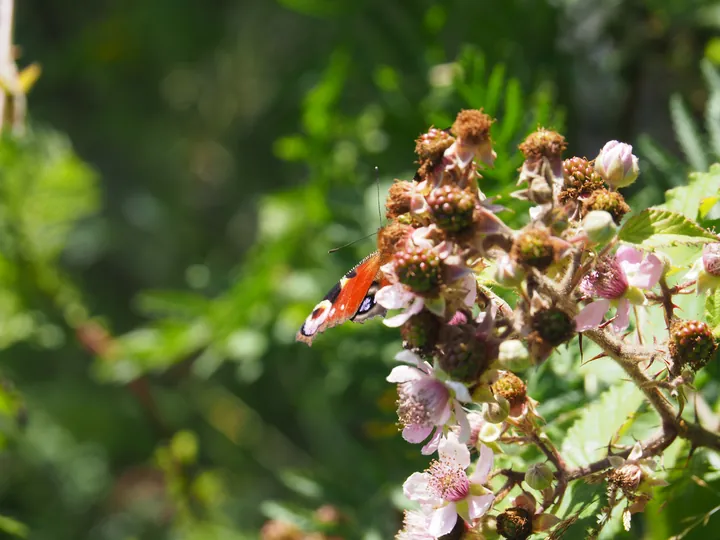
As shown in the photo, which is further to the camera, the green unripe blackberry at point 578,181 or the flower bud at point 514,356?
the green unripe blackberry at point 578,181

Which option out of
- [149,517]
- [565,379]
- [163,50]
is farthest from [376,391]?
[163,50]

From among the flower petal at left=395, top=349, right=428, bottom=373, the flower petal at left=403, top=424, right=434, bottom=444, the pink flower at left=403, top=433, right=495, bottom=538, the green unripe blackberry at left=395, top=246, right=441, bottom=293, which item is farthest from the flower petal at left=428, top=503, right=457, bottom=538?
the green unripe blackberry at left=395, top=246, right=441, bottom=293

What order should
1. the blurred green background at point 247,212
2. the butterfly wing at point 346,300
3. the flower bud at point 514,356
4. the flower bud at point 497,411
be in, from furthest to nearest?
the blurred green background at point 247,212
the butterfly wing at point 346,300
the flower bud at point 497,411
the flower bud at point 514,356

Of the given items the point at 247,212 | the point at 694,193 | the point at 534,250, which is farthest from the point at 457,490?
the point at 247,212

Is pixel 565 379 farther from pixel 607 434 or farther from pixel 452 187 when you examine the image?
pixel 452 187

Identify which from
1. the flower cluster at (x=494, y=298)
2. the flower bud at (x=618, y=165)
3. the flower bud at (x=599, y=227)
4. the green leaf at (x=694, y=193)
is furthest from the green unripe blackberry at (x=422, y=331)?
the green leaf at (x=694, y=193)

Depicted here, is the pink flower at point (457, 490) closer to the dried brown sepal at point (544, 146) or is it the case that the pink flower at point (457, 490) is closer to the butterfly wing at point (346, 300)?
the butterfly wing at point (346, 300)

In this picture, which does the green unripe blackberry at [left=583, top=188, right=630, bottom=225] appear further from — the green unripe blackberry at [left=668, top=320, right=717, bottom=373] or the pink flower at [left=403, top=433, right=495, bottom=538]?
the pink flower at [left=403, top=433, right=495, bottom=538]
